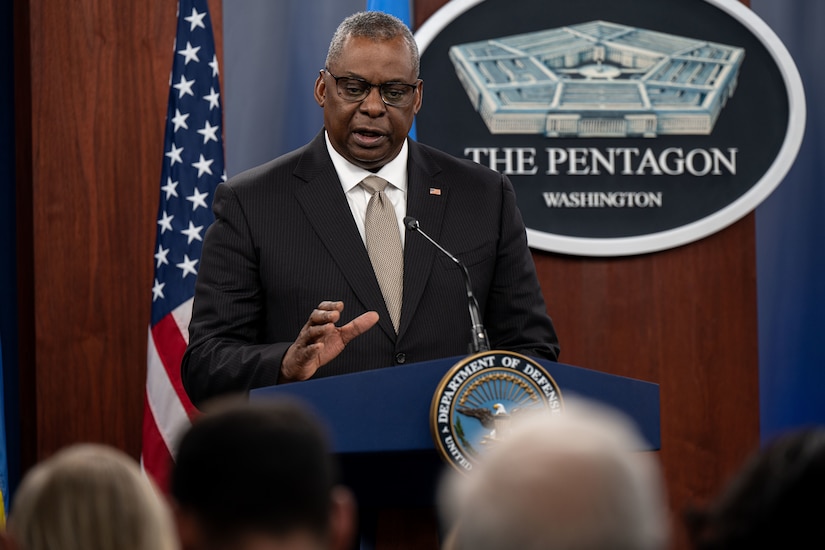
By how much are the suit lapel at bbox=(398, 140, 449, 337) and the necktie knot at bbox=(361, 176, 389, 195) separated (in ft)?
0.22

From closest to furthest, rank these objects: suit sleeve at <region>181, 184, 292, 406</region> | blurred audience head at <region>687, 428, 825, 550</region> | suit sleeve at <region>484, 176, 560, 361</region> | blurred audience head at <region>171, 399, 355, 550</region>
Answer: blurred audience head at <region>687, 428, 825, 550</region>, blurred audience head at <region>171, 399, 355, 550</region>, suit sleeve at <region>181, 184, 292, 406</region>, suit sleeve at <region>484, 176, 560, 361</region>

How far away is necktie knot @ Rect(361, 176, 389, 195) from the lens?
10.6 ft

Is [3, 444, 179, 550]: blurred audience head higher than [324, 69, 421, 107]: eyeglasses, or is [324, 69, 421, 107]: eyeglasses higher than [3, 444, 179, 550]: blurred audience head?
[324, 69, 421, 107]: eyeglasses

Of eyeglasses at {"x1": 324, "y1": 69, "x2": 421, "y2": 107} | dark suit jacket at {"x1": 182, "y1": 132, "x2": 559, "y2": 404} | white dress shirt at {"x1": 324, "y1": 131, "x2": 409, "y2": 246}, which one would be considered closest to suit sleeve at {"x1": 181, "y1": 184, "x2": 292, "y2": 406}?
dark suit jacket at {"x1": 182, "y1": 132, "x2": 559, "y2": 404}

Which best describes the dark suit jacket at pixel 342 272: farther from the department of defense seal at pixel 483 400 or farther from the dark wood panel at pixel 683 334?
the dark wood panel at pixel 683 334

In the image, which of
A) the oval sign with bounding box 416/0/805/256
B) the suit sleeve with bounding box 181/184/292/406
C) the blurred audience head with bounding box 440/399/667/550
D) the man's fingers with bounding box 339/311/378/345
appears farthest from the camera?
the oval sign with bounding box 416/0/805/256

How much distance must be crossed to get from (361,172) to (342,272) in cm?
33

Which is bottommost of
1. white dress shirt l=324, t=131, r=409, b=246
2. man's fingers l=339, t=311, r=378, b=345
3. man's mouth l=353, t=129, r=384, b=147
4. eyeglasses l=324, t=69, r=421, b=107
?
man's fingers l=339, t=311, r=378, b=345

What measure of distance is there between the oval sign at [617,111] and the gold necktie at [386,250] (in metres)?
1.53

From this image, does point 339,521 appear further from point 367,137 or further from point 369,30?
point 369,30

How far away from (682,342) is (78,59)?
2553 millimetres

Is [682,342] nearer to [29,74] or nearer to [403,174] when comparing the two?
[403,174]

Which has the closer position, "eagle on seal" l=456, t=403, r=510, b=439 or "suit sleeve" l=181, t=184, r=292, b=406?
"eagle on seal" l=456, t=403, r=510, b=439

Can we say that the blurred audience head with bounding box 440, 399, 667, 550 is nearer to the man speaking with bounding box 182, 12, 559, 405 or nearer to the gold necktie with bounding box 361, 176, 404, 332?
the man speaking with bounding box 182, 12, 559, 405
